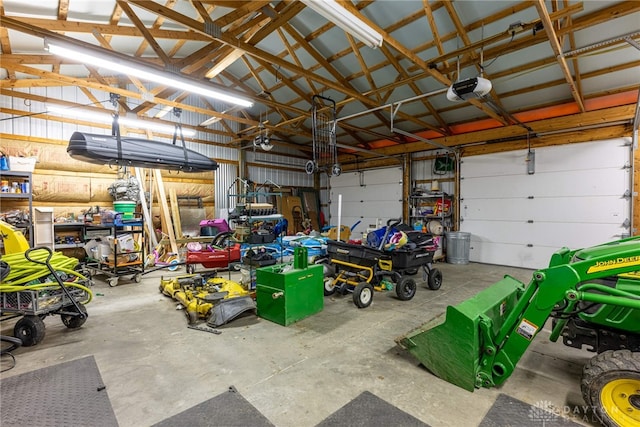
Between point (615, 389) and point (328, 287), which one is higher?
point (615, 389)

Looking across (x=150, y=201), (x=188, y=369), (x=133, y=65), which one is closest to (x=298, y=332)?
(x=188, y=369)

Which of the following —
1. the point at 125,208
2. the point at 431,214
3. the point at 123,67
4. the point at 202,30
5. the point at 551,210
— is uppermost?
the point at 202,30

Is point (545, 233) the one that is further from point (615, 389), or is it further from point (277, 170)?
point (277, 170)

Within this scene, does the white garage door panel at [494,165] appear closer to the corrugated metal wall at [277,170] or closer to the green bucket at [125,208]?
the corrugated metal wall at [277,170]

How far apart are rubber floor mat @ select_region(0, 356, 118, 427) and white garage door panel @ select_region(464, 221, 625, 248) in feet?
27.3

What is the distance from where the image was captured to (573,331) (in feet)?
7.15

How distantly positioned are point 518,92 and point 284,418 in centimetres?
781

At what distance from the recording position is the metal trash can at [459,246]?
7.57 metres

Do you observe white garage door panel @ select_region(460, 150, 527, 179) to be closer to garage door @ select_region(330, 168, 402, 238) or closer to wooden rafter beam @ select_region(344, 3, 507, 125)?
wooden rafter beam @ select_region(344, 3, 507, 125)

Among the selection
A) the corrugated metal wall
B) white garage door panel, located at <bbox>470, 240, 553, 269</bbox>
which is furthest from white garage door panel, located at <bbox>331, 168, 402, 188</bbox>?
white garage door panel, located at <bbox>470, 240, 553, 269</bbox>

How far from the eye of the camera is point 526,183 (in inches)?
279

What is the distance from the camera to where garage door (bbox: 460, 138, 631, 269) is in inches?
236

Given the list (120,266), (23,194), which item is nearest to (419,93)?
(120,266)

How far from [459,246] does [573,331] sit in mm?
5722
